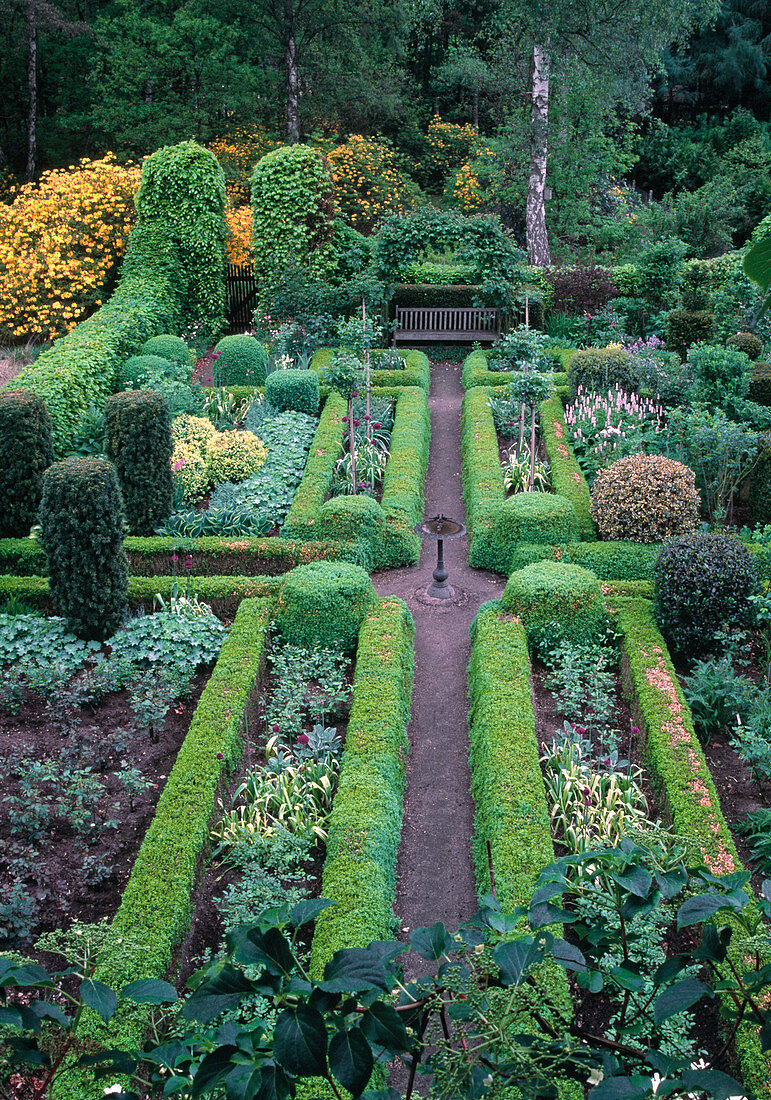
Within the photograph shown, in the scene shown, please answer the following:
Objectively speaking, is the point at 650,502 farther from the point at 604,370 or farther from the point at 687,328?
the point at 687,328

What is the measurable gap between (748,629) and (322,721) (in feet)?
12.2

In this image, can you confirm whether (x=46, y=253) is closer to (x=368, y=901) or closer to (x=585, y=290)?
(x=585, y=290)

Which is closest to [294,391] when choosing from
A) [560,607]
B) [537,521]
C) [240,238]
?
[537,521]

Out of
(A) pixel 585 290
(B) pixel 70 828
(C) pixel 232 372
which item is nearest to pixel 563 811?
(B) pixel 70 828

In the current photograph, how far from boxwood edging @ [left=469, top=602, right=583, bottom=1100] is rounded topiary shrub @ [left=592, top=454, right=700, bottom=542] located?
190 cm

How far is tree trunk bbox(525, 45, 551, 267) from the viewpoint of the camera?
66.1 feet

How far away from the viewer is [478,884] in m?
5.91

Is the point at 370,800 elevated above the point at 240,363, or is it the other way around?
the point at 240,363

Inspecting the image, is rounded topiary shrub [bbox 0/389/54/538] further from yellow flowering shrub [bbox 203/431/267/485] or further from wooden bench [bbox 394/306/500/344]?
wooden bench [bbox 394/306/500/344]

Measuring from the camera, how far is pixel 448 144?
95.3ft

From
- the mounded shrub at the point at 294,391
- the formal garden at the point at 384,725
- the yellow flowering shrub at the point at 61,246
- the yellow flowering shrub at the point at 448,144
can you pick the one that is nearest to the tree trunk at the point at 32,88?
the yellow flowering shrub at the point at 61,246

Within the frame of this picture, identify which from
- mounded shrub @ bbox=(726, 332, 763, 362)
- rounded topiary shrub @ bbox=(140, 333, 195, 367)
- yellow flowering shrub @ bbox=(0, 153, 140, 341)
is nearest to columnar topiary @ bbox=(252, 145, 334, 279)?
yellow flowering shrub @ bbox=(0, 153, 140, 341)

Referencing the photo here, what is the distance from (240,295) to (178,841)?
50.8 feet

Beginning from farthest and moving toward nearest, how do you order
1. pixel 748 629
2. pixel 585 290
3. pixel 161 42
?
pixel 161 42, pixel 585 290, pixel 748 629
